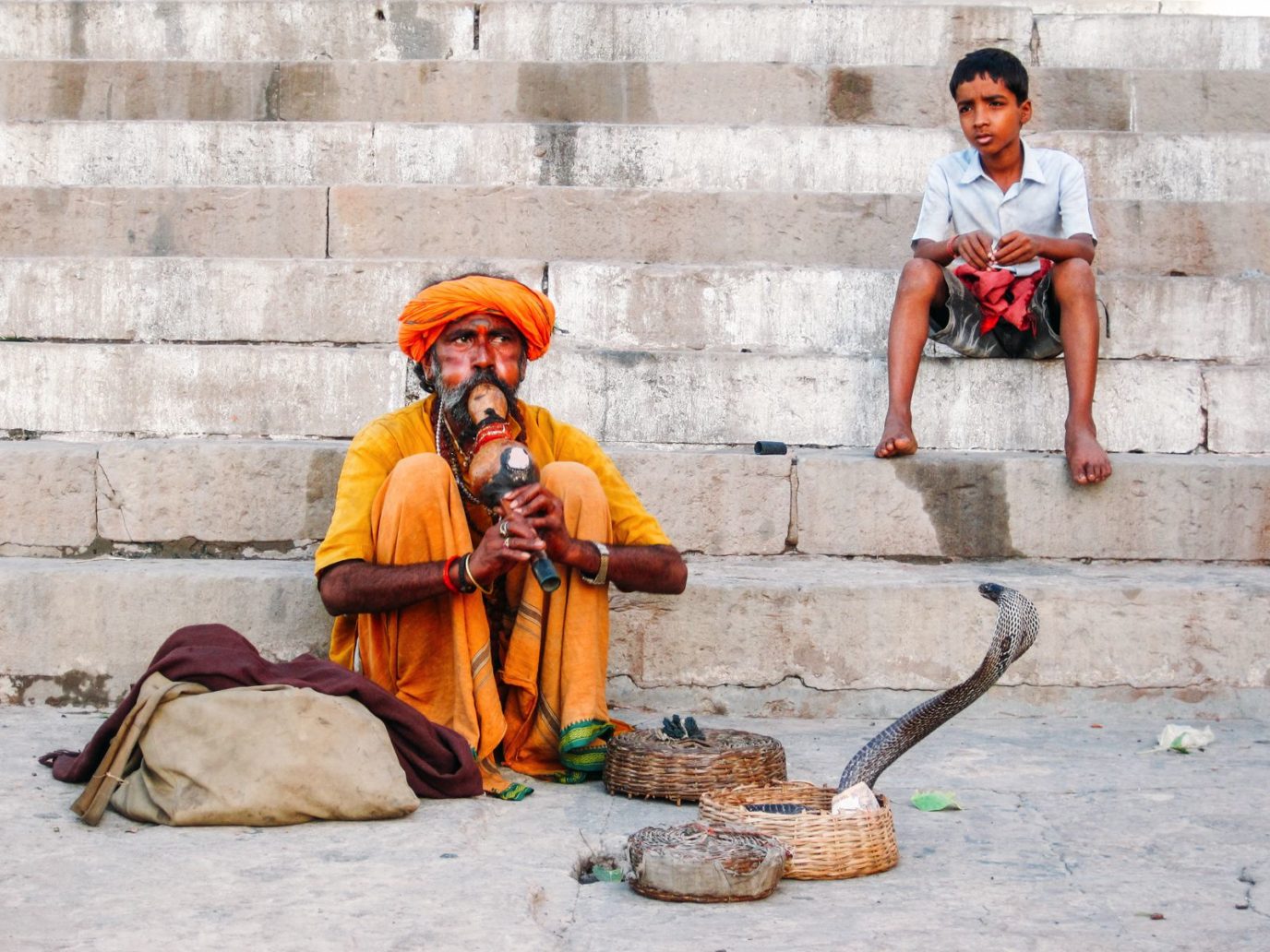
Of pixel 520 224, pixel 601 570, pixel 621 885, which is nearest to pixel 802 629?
pixel 601 570

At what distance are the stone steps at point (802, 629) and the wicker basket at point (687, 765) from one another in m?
0.78

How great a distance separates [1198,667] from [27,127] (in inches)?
191

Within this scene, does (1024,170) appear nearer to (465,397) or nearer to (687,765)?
(465,397)

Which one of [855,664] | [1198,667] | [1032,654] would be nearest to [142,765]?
[855,664]

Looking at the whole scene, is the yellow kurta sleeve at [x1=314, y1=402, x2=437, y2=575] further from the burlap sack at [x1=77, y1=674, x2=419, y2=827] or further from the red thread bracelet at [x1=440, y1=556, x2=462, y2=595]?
the burlap sack at [x1=77, y1=674, x2=419, y2=827]

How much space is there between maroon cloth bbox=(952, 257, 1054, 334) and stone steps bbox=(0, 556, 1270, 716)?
1.04m

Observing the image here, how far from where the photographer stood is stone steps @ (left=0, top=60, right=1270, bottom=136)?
21.5ft

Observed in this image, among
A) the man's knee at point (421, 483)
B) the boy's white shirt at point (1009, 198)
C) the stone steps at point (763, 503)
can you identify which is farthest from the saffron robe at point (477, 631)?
the boy's white shirt at point (1009, 198)

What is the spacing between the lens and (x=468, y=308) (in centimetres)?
374

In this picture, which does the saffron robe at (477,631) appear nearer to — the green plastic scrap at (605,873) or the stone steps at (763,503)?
the green plastic scrap at (605,873)

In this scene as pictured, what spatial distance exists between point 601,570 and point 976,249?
73.9 inches

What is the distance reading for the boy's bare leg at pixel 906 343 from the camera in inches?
179

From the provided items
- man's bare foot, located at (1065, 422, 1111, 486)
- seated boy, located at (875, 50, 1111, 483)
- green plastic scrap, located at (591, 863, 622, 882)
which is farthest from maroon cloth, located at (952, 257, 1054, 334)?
green plastic scrap, located at (591, 863, 622, 882)

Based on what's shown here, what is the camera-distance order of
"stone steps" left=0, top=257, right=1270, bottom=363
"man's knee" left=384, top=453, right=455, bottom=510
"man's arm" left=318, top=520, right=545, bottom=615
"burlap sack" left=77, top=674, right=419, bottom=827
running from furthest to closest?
1. "stone steps" left=0, top=257, right=1270, bottom=363
2. "man's knee" left=384, top=453, right=455, bottom=510
3. "man's arm" left=318, top=520, right=545, bottom=615
4. "burlap sack" left=77, top=674, right=419, bottom=827
